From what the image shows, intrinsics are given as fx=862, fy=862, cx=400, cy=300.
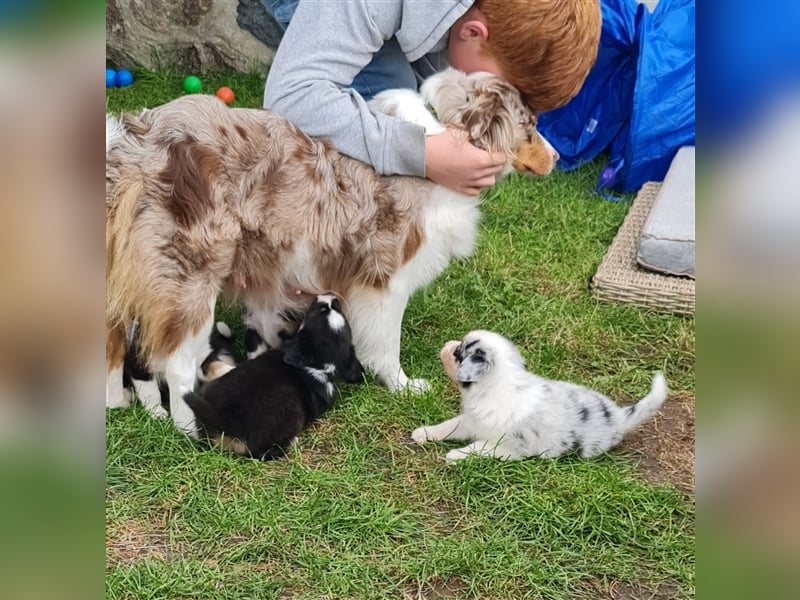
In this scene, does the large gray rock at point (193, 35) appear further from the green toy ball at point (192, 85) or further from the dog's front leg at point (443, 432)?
the dog's front leg at point (443, 432)

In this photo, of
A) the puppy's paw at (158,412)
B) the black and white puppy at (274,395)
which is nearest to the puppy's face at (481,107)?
the black and white puppy at (274,395)

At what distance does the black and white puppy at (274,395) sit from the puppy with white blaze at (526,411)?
1.85 ft

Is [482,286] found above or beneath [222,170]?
beneath

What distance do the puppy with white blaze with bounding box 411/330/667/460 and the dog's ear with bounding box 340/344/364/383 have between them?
58 cm

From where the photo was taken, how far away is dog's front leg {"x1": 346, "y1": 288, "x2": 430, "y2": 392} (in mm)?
3614

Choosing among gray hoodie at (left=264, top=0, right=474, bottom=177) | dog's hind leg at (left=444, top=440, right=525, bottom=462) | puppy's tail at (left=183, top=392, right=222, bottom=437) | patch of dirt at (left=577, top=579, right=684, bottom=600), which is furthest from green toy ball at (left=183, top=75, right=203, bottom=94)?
patch of dirt at (left=577, top=579, right=684, bottom=600)

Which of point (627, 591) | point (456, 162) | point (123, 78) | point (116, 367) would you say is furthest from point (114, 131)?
point (123, 78)

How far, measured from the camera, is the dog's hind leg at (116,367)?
320 centimetres

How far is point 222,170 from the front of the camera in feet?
10.4

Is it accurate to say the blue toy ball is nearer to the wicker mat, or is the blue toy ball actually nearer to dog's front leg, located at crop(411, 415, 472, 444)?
the wicker mat
